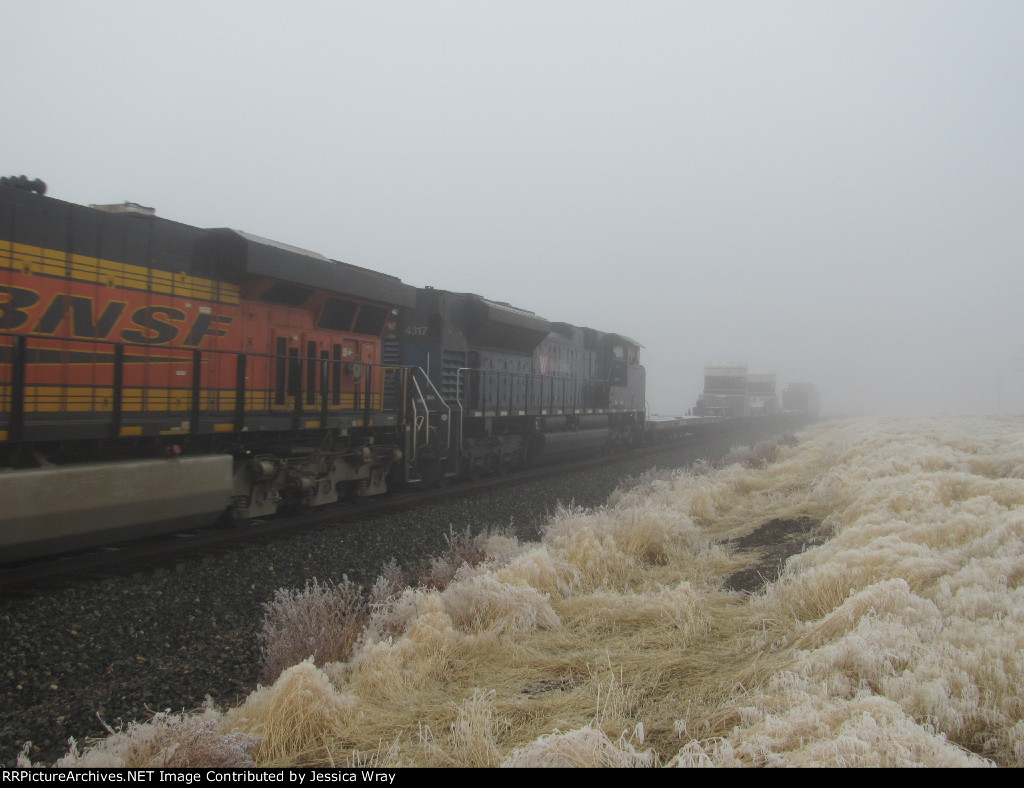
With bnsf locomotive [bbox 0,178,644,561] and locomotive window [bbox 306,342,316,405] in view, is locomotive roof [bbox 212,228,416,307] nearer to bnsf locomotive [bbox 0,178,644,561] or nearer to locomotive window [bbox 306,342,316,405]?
bnsf locomotive [bbox 0,178,644,561]

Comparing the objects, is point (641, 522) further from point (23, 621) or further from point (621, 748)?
point (23, 621)

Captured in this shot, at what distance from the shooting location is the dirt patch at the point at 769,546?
629 cm

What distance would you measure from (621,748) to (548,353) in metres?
16.5

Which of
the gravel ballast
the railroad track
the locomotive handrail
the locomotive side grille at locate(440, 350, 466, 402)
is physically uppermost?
the locomotive side grille at locate(440, 350, 466, 402)

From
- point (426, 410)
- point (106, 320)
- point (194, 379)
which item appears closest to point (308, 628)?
point (194, 379)

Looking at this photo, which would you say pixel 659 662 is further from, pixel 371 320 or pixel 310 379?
pixel 371 320

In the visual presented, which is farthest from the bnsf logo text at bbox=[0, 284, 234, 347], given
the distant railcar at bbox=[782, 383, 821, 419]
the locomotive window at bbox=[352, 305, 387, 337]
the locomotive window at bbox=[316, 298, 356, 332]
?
the distant railcar at bbox=[782, 383, 821, 419]

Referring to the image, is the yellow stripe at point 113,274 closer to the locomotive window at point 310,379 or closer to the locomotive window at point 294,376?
A: the locomotive window at point 294,376

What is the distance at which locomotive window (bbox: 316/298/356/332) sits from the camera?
1059cm

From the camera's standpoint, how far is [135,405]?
24.8 ft

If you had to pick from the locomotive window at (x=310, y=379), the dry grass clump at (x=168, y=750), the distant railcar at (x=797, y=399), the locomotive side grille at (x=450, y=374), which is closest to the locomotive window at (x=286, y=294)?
the locomotive window at (x=310, y=379)

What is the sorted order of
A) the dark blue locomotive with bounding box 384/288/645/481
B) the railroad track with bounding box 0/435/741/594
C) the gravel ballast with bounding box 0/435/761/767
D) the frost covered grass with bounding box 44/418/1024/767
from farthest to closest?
1. the dark blue locomotive with bounding box 384/288/645/481
2. the railroad track with bounding box 0/435/741/594
3. the gravel ballast with bounding box 0/435/761/767
4. the frost covered grass with bounding box 44/418/1024/767

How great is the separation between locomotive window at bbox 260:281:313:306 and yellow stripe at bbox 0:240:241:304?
0.51 m

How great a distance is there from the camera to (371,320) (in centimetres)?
1166
